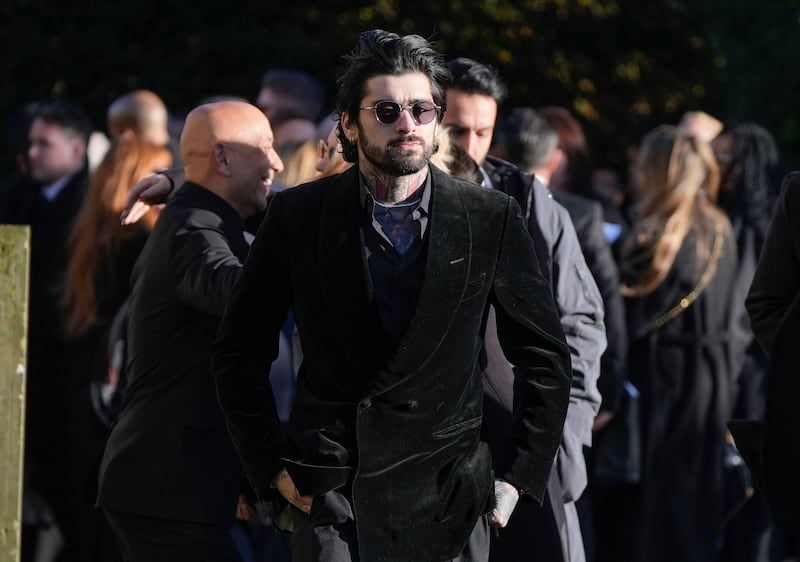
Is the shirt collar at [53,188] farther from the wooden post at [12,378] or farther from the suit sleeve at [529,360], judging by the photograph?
the suit sleeve at [529,360]

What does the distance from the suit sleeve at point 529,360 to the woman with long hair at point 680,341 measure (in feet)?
12.5

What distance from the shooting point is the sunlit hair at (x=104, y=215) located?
24.6 ft

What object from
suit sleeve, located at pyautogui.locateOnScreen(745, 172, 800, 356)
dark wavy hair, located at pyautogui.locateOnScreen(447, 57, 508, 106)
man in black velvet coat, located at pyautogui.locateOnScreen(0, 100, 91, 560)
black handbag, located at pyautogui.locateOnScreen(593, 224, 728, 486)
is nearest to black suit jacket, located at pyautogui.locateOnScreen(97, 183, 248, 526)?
dark wavy hair, located at pyautogui.locateOnScreen(447, 57, 508, 106)

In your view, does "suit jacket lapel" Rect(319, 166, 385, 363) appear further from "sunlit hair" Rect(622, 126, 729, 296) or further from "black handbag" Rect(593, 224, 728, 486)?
"sunlit hair" Rect(622, 126, 729, 296)

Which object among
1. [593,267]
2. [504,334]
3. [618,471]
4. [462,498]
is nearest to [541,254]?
[504,334]

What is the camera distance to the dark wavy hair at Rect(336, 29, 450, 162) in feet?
15.2

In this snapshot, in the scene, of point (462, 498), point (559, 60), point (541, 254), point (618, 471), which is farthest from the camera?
point (559, 60)

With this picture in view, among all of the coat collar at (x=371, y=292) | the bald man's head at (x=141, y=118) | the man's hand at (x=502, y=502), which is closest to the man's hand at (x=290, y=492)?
the coat collar at (x=371, y=292)

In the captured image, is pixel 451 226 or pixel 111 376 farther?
pixel 111 376

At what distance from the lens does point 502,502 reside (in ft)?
15.0

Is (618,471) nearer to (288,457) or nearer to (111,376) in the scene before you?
(111,376)

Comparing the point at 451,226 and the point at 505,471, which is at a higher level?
the point at 451,226

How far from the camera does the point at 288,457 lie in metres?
4.57

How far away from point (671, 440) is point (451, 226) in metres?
4.47
